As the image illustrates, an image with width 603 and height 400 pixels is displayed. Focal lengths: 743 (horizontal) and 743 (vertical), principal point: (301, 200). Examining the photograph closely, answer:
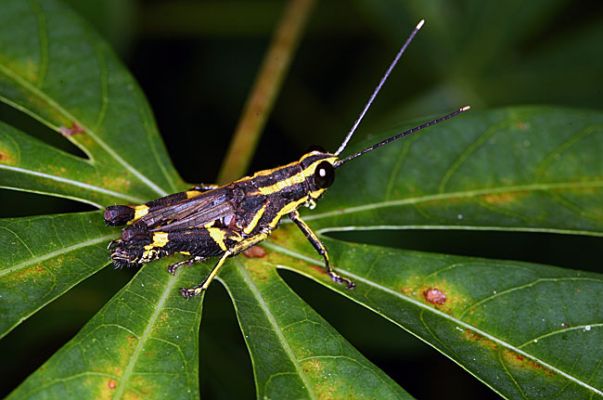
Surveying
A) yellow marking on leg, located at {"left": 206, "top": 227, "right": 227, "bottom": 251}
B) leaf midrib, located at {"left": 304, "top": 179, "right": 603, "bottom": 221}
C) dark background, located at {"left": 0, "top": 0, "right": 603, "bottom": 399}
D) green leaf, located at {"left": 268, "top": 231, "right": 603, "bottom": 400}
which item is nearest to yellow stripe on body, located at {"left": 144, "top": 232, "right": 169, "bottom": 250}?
yellow marking on leg, located at {"left": 206, "top": 227, "right": 227, "bottom": 251}

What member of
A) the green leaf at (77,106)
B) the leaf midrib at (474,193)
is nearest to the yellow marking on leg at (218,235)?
the green leaf at (77,106)

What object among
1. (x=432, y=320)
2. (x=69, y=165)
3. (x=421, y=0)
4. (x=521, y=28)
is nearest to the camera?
(x=432, y=320)

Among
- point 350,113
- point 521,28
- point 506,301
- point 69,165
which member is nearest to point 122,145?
A: point 69,165

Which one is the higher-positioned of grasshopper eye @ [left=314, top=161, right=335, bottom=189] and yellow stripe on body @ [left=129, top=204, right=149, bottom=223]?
yellow stripe on body @ [left=129, top=204, right=149, bottom=223]

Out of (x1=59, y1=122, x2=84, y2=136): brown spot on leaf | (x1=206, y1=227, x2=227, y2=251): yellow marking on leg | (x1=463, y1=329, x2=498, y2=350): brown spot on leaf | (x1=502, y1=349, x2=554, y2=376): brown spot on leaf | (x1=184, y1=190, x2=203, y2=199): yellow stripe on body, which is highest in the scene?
(x1=59, y1=122, x2=84, y2=136): brown spot on leaf

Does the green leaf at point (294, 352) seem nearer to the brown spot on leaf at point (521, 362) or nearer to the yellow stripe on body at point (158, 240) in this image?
the yellow stripe on body at point (158, 240)

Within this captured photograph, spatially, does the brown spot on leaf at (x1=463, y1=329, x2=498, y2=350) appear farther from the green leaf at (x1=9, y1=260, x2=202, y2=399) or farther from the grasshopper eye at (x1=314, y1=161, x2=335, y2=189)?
the green leaf at (x1=9, y1=260, x2=202, y2=399)

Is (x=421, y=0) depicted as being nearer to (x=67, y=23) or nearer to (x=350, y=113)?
(x=350, y=113)

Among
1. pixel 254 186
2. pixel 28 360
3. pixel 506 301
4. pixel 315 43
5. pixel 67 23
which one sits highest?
pixel 315 43

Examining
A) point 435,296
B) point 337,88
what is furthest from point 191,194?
point 337,88
